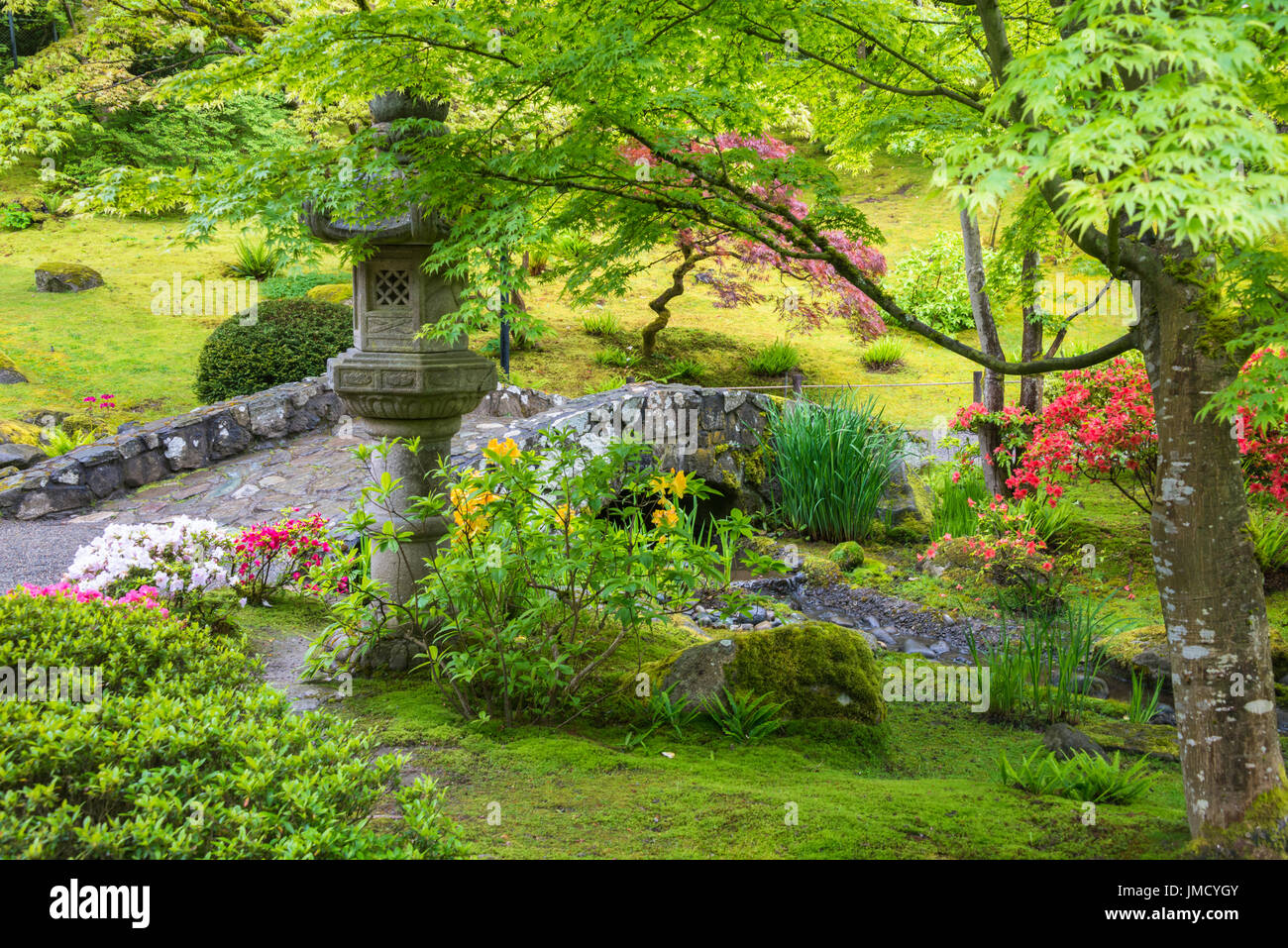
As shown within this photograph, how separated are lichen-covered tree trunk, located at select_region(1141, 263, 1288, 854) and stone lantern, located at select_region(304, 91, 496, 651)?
3164mm

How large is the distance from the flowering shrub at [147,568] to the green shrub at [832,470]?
5405 millimetres

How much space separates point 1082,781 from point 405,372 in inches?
139

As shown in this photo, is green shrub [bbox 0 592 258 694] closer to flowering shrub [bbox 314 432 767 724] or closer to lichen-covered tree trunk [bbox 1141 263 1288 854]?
flowering shrub [bbox 314 432 767 724]

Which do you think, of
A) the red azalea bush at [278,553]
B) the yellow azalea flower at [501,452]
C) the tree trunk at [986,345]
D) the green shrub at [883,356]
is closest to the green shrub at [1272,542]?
the tree trunk at [986,345]

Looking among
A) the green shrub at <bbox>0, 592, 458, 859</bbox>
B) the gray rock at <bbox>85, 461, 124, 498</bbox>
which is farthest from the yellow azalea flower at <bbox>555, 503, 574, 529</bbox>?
the gray rock at <bbox>85, 461, 124, 498</bbox>

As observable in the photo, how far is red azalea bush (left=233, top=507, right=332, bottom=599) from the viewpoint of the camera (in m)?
5.77

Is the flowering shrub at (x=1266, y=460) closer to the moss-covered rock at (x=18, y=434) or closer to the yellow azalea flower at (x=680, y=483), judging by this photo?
the yellow azalea flower at (x=680, y=483)

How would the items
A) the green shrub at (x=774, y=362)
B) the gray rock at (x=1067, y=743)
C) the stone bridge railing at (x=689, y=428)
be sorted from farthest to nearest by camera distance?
the green shrub at (x=774, y=362)
the stone bridge railing at (x=689, y=428)
the gray rock at (x=1067, y=743)

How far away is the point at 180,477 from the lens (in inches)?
341

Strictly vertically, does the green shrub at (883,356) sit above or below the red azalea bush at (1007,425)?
above

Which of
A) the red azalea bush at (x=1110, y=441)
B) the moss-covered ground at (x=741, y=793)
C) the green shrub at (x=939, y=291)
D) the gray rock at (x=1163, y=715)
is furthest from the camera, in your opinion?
the green shrub at (x=939, y=291)

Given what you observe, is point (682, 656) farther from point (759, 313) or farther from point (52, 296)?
point (52, 296)

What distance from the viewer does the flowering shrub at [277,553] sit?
18.9ft
